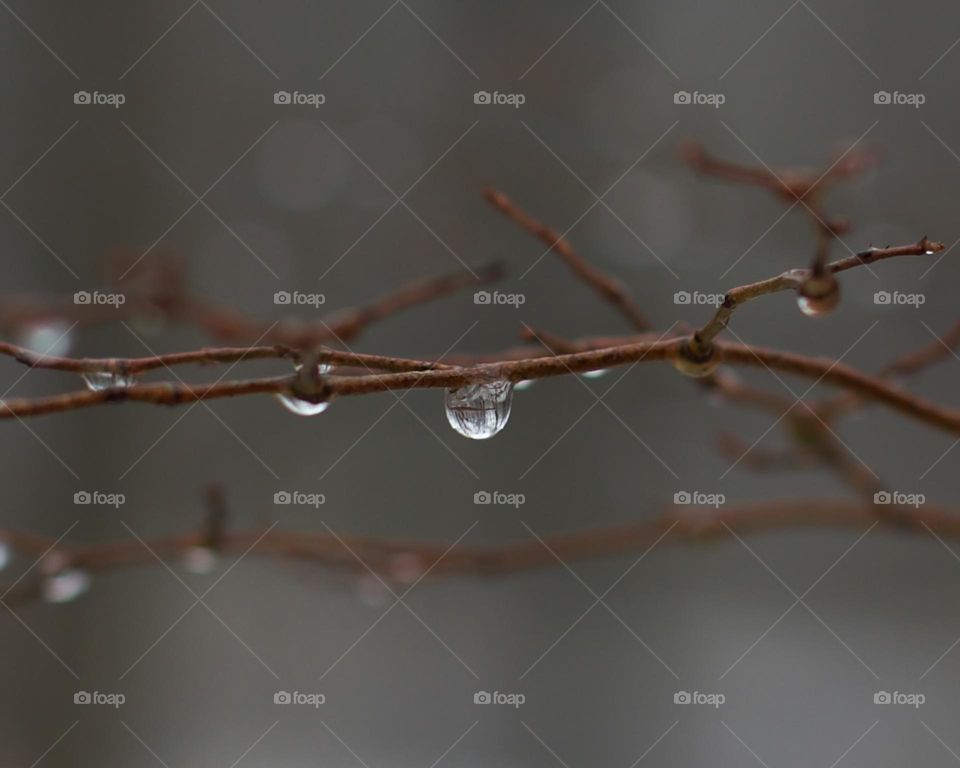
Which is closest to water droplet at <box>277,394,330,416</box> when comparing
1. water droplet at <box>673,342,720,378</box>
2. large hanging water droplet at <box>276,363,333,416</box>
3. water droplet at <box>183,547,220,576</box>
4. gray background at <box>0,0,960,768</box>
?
large hanging water droplet at <box>276,363,333,416</box>

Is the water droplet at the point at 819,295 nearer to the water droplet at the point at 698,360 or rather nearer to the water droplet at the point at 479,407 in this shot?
the water droplet at the point at 698,360

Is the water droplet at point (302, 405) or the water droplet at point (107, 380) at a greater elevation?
the water droplet at point (107, 380)

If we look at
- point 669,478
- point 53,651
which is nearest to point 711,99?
point 669,478

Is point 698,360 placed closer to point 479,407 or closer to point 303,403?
point 479,407

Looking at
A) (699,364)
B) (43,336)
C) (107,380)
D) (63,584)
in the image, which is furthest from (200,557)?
(699,364)

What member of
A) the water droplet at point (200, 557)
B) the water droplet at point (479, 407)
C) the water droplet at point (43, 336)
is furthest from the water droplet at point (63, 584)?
the water droplet at point (479, 407)

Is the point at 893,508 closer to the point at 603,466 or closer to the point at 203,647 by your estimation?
the point at 603,466
